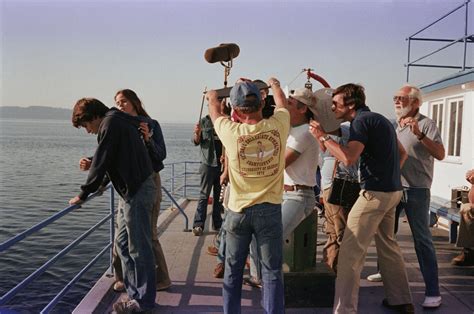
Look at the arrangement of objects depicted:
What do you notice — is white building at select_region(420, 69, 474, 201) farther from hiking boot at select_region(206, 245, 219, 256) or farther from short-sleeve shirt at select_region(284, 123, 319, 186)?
hiking boot at select_region(206, 245, 219, 256)

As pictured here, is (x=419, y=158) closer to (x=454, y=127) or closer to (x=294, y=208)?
(x=294, y=208)

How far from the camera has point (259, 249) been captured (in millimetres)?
3127

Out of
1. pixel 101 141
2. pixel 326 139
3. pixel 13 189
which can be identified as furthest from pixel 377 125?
pixel 13 189

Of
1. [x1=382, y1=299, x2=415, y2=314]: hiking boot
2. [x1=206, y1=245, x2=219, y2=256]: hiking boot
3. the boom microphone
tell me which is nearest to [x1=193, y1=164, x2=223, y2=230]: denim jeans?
[x1=206, y1=245, x2=219, y2=256]: hiking boot

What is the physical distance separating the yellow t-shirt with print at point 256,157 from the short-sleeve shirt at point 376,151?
0.61 metres

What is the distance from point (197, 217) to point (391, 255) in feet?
11.6

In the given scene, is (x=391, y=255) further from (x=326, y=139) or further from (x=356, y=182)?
(x=326, y=139)

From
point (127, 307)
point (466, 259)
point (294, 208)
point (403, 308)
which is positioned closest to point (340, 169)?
point (294, 208)

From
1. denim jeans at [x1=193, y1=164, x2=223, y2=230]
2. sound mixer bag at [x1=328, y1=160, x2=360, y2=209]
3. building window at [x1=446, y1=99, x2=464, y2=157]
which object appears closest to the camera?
sound mixer bag at [x1=328, y1=160, x2=360, y2=209]

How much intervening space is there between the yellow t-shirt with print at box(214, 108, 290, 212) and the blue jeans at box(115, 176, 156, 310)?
0.84 meters

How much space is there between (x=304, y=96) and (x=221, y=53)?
149cm

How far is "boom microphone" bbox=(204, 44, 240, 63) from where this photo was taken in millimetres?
4930

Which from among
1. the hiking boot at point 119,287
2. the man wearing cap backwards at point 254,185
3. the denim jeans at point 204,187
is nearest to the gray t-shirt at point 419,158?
the man wearing cap backwards at point 254,185

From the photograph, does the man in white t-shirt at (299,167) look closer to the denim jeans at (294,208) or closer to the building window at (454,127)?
the denim jeans at (294,208)
